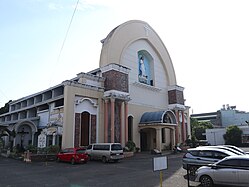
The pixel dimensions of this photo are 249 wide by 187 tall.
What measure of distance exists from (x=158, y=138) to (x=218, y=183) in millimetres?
22160

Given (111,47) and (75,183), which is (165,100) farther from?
(75,183)

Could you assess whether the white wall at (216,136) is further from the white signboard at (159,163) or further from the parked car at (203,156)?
the white signboard at (159,163)

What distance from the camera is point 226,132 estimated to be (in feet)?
173

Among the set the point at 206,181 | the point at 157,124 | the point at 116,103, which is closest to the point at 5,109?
the point at 116,103

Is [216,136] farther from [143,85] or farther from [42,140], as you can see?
[42,140]

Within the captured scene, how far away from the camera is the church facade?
87.1 ft

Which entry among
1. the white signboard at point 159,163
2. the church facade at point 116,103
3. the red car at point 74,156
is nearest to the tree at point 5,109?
the church facade at point 116,103

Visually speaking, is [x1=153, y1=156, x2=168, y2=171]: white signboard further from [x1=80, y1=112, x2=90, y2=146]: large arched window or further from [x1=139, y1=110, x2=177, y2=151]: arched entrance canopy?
[x1=139, y1=110, x2=177, y2=151]: arched entrance canopy

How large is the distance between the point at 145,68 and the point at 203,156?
26.9 metres

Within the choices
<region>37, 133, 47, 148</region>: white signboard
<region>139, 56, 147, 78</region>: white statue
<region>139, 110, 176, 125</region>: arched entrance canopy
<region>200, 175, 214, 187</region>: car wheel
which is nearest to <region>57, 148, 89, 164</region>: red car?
<region>37, 133, 47, 148</region>: white signboard

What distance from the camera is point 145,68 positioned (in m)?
38.9

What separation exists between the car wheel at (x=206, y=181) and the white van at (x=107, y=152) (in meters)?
11.7

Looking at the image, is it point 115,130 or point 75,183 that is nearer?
point 75,183

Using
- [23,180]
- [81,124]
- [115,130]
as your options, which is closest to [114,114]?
[115,130]
